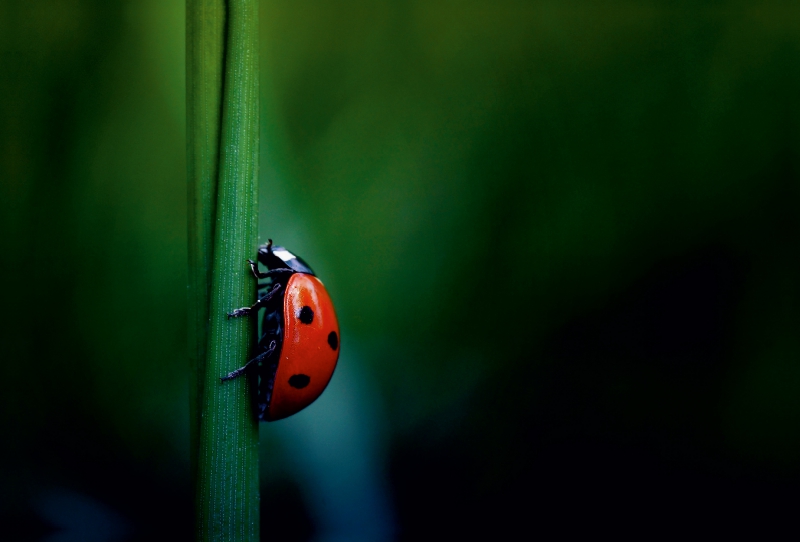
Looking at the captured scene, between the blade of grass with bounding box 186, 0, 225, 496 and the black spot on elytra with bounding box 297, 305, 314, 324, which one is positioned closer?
the blade of grass with bounding box 186, 0, 225, 496

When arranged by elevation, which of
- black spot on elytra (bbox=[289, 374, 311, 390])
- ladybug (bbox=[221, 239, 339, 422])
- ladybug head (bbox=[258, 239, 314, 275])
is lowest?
black spot on elytra (bbox=[289, 374, 311, 390])

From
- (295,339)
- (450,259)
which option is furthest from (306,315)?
(450,259)

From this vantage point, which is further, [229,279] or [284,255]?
[284,255]

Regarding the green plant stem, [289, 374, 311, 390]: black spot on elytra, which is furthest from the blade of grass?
[289, 374, 311, 390]: black spot on elytra

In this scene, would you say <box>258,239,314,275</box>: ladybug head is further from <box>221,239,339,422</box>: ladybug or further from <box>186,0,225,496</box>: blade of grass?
<box>186,0,225,496</box>: blade of grass

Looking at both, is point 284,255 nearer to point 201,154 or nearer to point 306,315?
point 306,315

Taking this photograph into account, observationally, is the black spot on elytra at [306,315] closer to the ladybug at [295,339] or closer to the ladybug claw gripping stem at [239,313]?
the ladybug at [295,339]

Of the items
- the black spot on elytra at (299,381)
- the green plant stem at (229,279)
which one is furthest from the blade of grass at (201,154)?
the black spot on elytra at (299,381)
